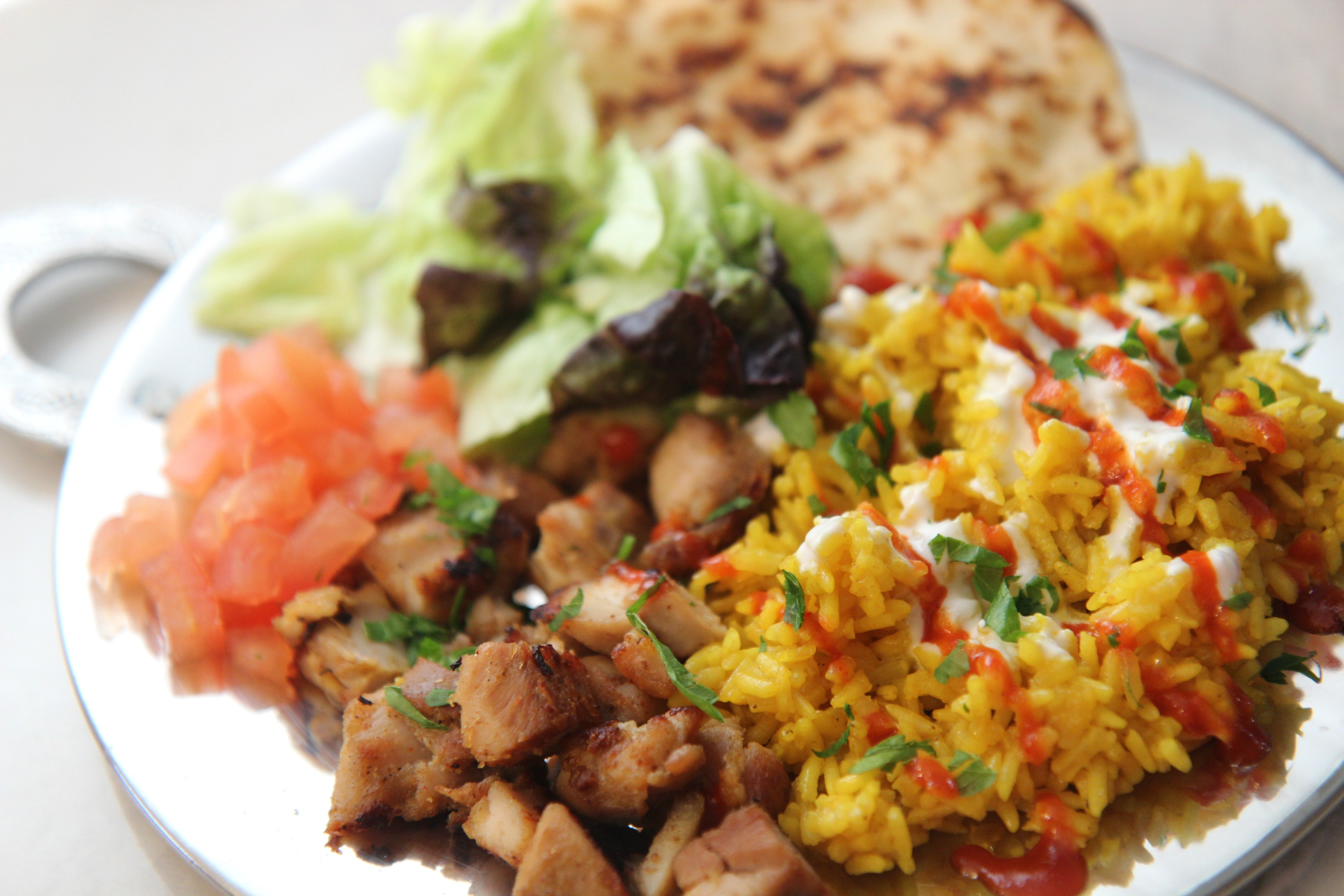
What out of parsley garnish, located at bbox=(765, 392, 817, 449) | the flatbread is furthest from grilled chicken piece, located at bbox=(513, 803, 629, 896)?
the flatbread

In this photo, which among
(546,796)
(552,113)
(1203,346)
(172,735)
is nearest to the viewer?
(546,796)

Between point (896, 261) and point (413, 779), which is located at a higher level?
point (896, 261)

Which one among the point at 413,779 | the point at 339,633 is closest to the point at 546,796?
the point at 413,779

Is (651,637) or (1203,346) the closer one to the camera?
(651,637)

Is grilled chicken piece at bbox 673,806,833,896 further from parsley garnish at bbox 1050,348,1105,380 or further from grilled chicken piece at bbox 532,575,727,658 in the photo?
parsley garnish at bbox 1050,348,1105,380

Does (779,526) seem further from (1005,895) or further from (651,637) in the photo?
(1005,895)

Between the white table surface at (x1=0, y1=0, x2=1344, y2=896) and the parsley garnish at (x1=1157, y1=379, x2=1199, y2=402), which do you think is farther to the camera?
the white table surface at (x1=0, y1=0, x2=1344, y2=896)

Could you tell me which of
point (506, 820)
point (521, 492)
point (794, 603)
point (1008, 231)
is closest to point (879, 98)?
point (1008, 231)
